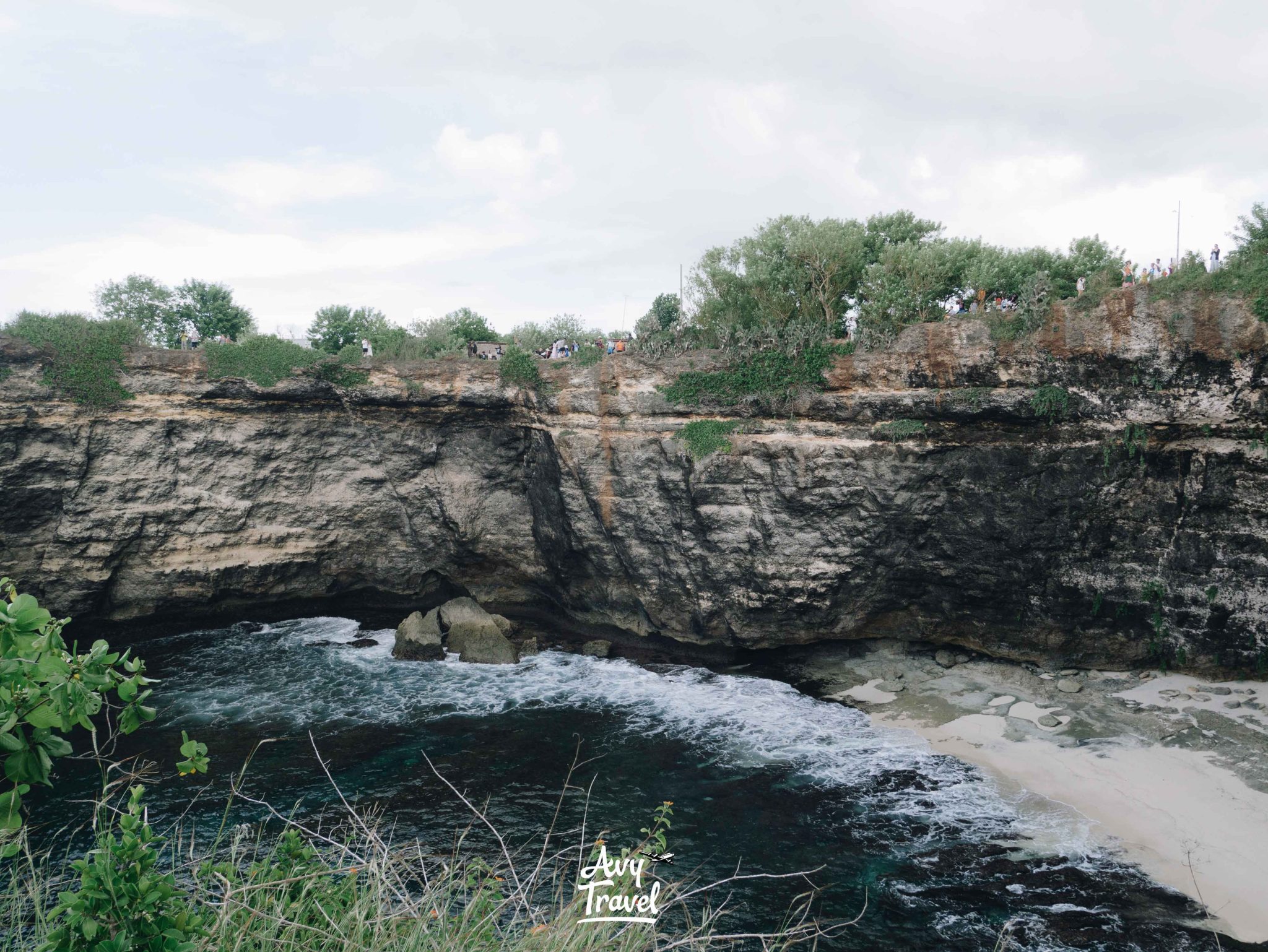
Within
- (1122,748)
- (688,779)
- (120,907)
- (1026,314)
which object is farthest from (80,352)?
(1122,748)

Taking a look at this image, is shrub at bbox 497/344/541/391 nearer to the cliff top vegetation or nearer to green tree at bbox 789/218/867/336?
the cliff top vegetation

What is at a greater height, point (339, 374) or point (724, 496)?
point (339, 374)

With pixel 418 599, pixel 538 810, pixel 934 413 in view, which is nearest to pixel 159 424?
pixel 418 599

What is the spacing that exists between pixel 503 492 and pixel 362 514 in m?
5.30

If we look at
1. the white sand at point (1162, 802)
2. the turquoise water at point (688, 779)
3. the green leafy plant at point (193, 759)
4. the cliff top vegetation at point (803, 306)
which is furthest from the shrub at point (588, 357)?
the green leafy plant at point (193, 759)

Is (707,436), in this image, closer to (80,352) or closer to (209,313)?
(80,352)

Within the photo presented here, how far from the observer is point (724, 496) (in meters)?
22.6

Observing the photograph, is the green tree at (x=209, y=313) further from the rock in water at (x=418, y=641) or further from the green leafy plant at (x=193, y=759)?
the green leafy plant at (x=193, y=759)

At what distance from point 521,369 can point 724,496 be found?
831cm

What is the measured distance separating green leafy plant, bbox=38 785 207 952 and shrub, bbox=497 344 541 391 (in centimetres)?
2179

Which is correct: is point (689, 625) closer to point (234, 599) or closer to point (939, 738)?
point (939, 738)

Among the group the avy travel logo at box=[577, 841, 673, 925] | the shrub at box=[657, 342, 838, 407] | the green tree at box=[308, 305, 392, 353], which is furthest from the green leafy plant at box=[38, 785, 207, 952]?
the green tree at box=[308, 305, 392, 353]

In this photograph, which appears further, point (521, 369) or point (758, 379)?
point (521, 369)

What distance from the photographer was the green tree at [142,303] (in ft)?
126
